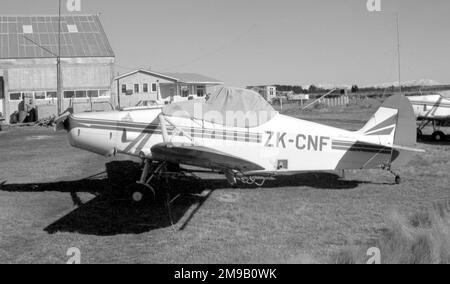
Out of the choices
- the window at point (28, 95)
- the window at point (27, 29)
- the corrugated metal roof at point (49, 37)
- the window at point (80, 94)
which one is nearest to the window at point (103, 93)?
the window at point (80, 94)

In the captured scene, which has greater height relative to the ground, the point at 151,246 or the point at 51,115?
the point at 51,115

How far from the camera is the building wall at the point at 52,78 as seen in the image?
3122 cm

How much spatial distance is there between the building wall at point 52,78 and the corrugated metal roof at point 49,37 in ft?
1.80

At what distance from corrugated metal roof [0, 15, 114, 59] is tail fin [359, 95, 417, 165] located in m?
28.1

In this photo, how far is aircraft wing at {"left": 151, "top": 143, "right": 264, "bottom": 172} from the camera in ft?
19.6

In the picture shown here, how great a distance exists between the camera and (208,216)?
6.59m

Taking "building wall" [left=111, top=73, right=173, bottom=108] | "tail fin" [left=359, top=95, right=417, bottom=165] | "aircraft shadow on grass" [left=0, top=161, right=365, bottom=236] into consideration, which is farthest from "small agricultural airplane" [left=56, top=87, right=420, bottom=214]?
"building wall" [left=111, top=73, right=173, bottom=108]

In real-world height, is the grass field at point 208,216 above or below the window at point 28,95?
below

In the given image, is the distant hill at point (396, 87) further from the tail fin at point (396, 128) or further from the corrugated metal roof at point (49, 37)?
the tail fin at point (396, 128)

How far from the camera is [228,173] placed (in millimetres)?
6980

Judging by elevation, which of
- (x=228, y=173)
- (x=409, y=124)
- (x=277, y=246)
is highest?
(x=409, y=124)

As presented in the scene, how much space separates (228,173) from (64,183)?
3.92m

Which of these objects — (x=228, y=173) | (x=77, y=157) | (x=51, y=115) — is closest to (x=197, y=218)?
(x=228, y=173)
